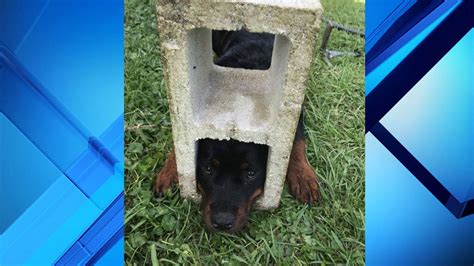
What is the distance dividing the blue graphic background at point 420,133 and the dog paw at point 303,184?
0.48 m

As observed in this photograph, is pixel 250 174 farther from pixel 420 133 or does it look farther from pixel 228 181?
pixel 420 133

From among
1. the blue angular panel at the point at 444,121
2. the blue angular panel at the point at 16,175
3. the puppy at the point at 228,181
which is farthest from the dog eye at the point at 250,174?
the blue angular panel at the point at 16,175

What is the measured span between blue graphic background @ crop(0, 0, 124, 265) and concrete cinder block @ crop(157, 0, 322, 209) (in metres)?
0.28

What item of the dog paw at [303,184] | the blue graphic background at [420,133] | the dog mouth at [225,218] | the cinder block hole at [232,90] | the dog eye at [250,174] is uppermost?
the blue graphic background at [420,133]

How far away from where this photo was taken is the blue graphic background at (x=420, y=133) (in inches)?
78.7

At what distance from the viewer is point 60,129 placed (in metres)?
2.00

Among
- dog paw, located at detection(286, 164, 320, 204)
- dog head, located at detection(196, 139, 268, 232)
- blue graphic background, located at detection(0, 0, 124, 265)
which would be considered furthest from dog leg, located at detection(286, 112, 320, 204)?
blue graphic background, located at detection(0, 0, 124, 265)

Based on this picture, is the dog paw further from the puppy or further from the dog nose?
the dog nose

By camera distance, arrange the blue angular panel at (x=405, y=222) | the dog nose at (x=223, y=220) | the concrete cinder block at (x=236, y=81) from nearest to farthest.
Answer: the concrete cinder block at (x=236, y=81) → the blue angular panel at (x=405, y=222) → the dog nose at (x=223, y=220)

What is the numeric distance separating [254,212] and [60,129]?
3.48 ft

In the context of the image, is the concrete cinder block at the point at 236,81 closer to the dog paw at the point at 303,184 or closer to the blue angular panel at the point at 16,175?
the dog paw at the point at 303,184

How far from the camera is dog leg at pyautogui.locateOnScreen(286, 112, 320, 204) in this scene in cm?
262

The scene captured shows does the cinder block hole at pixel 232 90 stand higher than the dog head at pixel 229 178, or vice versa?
the cinder block hole at pixel 232 90

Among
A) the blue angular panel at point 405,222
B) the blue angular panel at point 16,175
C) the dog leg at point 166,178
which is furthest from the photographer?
the dog leg at point 166,178
